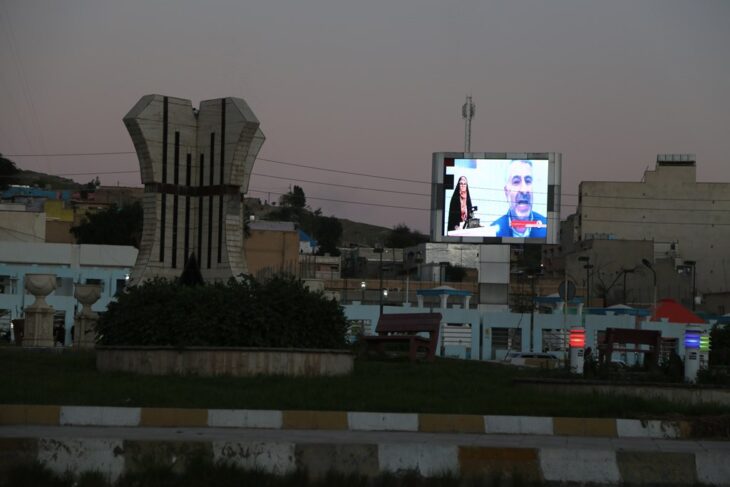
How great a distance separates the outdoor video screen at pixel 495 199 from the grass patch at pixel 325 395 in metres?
33.5

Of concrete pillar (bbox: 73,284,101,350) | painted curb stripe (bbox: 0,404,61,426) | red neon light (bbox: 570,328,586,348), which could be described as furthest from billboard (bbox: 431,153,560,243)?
painted curb stripe (bbox: 0,404,61,426)

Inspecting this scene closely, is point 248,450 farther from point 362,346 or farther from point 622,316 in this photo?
point 622,316

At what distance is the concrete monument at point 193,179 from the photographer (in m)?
32.5

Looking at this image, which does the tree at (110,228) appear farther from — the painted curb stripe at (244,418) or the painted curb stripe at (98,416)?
the painted curb stripe at (244,418)

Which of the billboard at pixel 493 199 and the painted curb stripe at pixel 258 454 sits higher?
the billboard at pixel 493 199

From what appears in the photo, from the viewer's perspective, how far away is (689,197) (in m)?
91.3

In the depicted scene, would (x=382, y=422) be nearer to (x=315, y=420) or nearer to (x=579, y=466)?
(x=315, y=420)

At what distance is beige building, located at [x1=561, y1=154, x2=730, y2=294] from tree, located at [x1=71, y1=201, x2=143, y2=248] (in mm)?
36072

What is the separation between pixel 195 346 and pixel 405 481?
29.0ft

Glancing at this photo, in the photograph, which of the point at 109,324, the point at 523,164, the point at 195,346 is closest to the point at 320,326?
the point at 195,346

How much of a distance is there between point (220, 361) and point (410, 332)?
832cm

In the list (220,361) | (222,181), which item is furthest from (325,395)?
(222,181)

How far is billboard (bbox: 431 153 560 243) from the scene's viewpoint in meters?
54.0

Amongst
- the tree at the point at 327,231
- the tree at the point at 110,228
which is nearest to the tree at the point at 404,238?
the tree at the point at 327,231
